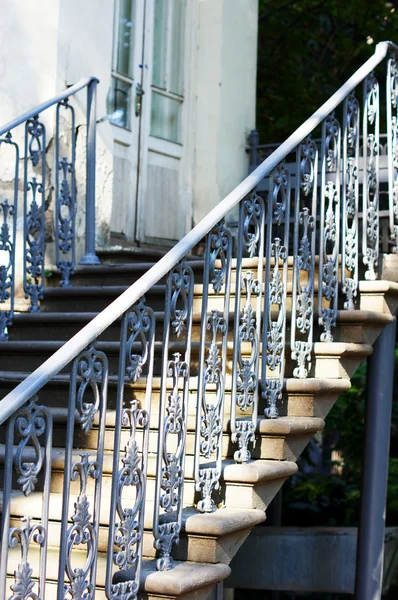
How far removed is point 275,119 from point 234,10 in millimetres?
2300

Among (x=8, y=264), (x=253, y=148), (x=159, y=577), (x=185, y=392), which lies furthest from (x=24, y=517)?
(x=253, y=148)

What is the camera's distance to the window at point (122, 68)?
603cm

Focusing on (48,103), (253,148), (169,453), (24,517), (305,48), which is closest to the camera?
(24,517)

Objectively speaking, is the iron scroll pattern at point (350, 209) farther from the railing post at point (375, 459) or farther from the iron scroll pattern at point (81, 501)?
the iron scroll pattern at point (81, 501)

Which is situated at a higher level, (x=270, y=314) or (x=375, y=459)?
(x=270, y=314)

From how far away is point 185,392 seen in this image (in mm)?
3068

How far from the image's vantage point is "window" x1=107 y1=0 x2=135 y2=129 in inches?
237

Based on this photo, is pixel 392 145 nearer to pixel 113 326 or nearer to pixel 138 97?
pixel 113 326

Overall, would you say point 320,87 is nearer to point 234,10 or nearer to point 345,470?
point 234,10

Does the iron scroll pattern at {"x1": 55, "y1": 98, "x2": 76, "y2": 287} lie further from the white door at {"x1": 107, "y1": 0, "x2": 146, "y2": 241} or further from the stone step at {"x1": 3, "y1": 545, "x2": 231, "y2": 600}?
the stone step at {"x1": 3, "y1": 545, "x2": 231, "y2": 600}

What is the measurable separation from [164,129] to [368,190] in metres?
2.54

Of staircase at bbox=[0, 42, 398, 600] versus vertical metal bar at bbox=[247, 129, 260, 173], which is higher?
vertical metal bar at bbox=[247, 129, 260, 173]

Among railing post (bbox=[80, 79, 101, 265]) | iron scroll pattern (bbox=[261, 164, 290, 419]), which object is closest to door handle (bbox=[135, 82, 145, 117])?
railing post (bbox=[80, 79, 101, 265])

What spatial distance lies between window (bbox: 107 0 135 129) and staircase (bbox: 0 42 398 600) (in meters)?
1.61
